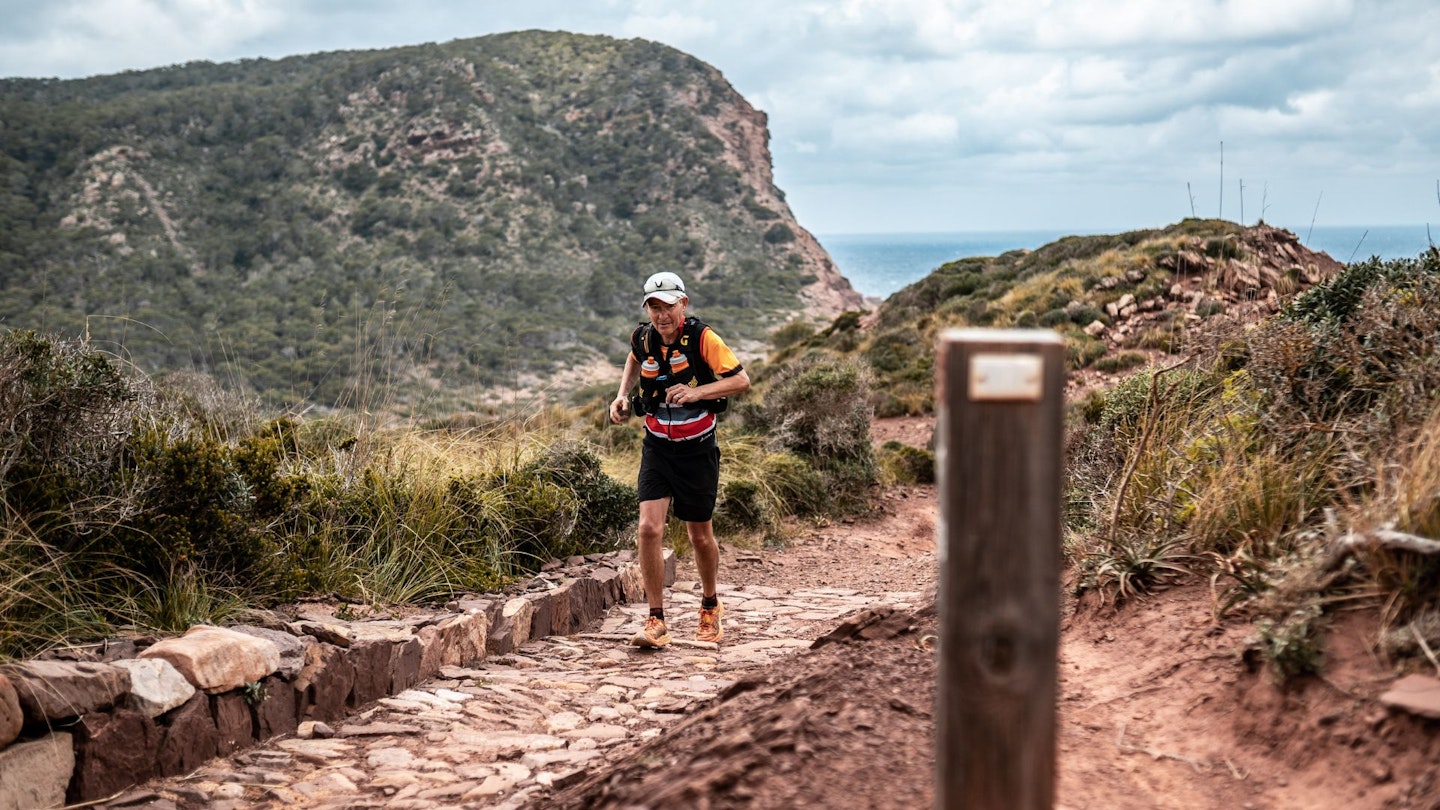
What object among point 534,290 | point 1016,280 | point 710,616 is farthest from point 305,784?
point 534,290

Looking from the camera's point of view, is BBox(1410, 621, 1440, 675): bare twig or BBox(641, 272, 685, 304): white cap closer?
BBox(1410, 621, 1440, 675): bare twig

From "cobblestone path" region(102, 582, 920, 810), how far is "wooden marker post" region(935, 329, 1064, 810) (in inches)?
88.0

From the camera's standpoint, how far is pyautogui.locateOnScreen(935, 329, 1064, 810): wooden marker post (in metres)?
2.18

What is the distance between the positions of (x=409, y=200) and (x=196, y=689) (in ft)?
165

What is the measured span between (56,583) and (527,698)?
85.5 inches

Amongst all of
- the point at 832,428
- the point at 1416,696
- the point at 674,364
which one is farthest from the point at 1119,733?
the point at 832,428

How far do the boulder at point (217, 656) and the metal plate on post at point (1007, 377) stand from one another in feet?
11.9

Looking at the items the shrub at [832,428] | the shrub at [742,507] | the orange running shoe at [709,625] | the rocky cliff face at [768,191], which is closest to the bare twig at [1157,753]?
the orange running shoe at [709,625]

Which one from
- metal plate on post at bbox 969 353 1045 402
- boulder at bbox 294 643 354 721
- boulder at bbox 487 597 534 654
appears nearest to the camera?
metal plate on post at bbox 969 353 1045 402

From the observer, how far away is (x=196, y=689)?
446cm

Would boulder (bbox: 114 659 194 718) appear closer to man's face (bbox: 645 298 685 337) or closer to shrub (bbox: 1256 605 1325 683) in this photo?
man's face (bbox: 645 298 685 337)

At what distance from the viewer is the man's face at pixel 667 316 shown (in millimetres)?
6184

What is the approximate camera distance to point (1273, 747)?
140 inches

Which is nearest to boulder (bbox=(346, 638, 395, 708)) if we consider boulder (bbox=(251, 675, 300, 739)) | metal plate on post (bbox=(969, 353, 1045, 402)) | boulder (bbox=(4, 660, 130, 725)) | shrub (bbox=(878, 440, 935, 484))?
boulder (bbox=(251, 675, 300, 739))
